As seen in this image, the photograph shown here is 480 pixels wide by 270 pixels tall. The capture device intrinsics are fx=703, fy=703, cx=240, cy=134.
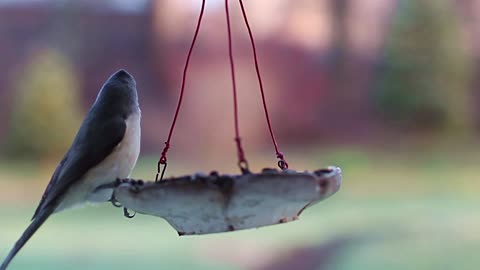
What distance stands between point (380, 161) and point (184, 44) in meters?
2.67

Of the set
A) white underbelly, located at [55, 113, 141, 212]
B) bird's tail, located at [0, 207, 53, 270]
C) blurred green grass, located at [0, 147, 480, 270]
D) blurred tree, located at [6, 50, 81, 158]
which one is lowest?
blurred green grass, located at [0, 147, 480, 270]

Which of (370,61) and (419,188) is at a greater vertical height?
(370,61)

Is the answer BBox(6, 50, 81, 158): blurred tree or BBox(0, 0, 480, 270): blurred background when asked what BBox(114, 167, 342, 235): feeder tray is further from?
BBox(6, 50, 81, 158): blurred tree

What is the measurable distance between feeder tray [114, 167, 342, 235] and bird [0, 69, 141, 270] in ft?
0.72

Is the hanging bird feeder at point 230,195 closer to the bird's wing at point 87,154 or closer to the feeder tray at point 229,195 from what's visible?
the feeder tray at point 229,195

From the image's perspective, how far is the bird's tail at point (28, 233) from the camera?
1492 millimetres

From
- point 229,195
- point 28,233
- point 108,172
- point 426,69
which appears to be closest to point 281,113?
point 426,69

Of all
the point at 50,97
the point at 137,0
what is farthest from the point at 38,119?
the point at 137,0

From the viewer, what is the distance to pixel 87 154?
63.8 inches

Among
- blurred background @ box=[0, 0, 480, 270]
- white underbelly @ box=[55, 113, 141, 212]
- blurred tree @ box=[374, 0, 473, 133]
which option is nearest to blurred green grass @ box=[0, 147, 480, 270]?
blurred background @ box=[0, 0, 480, 270]

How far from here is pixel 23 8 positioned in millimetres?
9133

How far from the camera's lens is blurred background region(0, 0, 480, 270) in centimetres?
554

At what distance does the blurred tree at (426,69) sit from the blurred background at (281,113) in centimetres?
2

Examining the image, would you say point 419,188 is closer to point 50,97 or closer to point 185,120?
point 185,120
